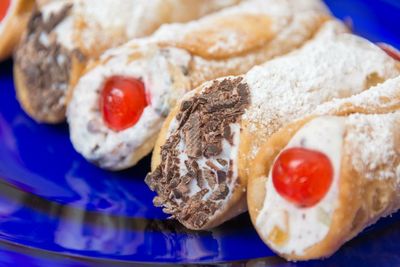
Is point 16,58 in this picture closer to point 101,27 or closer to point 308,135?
point 101,27

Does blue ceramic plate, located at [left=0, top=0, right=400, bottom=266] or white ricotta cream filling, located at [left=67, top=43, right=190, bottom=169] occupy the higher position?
white ricotta cream filling, located at [left=67, top=43, right=190, bottom=169]

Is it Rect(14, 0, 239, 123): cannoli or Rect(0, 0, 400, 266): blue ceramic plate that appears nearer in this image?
Rect(0, 0, 400, 266): blue ceramic plate

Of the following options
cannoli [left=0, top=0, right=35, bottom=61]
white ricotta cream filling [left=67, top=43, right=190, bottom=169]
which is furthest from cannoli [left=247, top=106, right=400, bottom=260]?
cannoli [left=0, top=0, right=35, bottom=61]

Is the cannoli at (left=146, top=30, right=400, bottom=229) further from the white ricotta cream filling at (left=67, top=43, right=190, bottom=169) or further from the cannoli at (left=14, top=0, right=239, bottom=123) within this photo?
the cannoli at (left=14, top=0, right=239, bottom=123)

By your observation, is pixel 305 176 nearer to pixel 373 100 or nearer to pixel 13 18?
pixel 373 100

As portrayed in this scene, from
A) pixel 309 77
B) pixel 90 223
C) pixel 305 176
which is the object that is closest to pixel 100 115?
pixel 90 223

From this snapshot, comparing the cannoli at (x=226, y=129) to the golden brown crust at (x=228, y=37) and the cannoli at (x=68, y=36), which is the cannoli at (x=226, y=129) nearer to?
the golden brown crust at (x=228, y=37)

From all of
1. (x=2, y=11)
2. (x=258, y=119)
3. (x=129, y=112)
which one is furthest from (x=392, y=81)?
(x=2, y=11)
